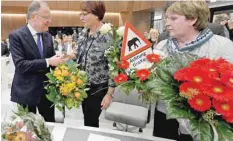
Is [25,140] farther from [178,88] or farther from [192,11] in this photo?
[192,11]

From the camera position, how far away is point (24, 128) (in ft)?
3.28

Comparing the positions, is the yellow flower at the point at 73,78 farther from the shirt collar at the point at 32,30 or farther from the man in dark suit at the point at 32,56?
the shirt collar at the point at 32,30

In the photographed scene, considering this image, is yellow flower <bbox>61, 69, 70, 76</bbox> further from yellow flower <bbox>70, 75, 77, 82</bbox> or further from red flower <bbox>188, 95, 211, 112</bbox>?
red flower <bbox>188, 95, 211, 112</bbox>

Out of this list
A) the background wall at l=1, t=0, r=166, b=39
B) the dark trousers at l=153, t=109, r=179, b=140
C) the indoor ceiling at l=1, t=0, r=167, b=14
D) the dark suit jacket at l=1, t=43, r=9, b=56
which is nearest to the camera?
the dark trousers at l=153, t=109, r=179, b=140

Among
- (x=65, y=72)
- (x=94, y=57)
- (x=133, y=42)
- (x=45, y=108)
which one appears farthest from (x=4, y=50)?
(x=133, y=42)

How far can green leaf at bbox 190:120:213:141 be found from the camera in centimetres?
78

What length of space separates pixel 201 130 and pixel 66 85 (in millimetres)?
693

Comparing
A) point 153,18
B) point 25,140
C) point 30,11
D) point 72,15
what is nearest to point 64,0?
point 72,15

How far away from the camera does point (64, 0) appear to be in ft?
29.1

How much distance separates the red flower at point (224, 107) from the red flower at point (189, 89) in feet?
0.19

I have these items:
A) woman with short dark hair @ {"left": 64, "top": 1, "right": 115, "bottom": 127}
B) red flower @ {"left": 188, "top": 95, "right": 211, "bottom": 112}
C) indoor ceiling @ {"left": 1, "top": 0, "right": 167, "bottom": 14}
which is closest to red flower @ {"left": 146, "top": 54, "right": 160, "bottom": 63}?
red flower @ {"left": 188, "top": 95, "right": 211, "bottom": 112}

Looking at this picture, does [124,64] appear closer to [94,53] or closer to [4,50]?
[94,53]

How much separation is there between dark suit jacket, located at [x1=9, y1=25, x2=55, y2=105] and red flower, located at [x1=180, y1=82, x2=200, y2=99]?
48.6 inches

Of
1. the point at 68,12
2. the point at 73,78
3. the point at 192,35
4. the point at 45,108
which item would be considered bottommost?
the point at 45,108
